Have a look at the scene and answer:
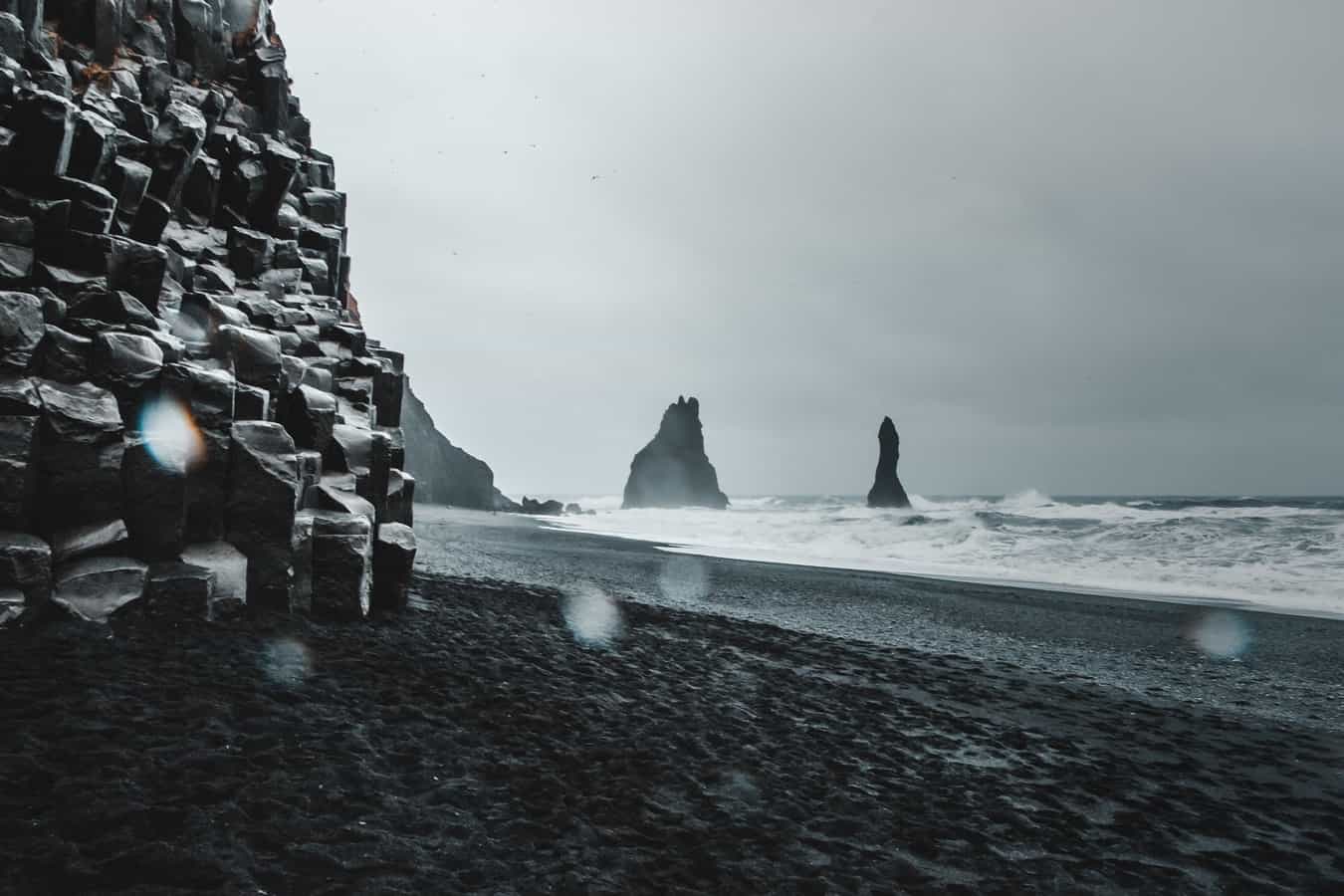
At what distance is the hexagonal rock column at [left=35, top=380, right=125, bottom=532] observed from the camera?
333 inches

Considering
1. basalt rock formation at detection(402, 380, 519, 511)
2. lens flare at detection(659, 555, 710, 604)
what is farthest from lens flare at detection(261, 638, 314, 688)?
basalt rock formation at detection(402, 380, 519, 511)

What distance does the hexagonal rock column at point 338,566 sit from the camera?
10688 millimetres

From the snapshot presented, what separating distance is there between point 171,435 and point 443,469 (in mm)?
97655

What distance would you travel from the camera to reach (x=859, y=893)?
486cm

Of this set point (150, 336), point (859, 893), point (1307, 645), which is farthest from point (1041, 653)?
point (150, 336)

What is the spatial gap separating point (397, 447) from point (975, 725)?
11513 millimetres

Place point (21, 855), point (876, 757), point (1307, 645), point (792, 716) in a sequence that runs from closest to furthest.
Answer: point (21, 855) → point (876, 757) → point (792, 716) → point (1307, 645)

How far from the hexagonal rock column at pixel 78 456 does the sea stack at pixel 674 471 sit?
418 ft

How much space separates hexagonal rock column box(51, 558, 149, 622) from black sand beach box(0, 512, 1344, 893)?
1.01 ft

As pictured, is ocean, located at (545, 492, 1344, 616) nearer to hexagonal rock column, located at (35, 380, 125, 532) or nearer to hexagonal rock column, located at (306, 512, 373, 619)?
hexagonal rock column, located at (306, 512, 373, 619)

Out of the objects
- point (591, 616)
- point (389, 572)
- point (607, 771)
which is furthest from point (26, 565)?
point (591, 616)

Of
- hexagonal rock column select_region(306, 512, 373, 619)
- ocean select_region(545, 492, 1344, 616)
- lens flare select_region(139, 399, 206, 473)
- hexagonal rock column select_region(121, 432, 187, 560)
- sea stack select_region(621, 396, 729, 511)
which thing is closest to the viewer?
hexagonal rock column select_region(121, 432, 187, 560)

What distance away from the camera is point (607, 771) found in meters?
6.51

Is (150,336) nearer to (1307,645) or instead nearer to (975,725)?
(975,725)
